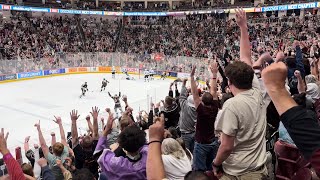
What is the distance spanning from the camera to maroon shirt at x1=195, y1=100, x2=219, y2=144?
445 cm

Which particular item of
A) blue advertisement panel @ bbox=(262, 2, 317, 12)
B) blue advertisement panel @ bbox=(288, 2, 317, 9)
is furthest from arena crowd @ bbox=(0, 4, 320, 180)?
blue advertisement panel @ bbox=(262, 2, 317, 12)

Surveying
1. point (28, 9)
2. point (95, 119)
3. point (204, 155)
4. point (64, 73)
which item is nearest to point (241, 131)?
point (204, 155)

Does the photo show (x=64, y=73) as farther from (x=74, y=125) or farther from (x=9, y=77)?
(x=74, y=125)

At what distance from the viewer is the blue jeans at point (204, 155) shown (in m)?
4.57

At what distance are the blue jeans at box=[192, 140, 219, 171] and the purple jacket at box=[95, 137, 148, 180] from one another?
5.52ft

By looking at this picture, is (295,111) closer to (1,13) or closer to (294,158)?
(294,158)

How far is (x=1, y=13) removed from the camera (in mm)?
A: 35219

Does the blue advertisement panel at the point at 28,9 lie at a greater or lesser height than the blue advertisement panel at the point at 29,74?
greater

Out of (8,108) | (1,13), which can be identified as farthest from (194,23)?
(8,108)

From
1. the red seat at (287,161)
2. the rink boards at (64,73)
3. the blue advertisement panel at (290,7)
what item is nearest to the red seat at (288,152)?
the red seat at (287,161)

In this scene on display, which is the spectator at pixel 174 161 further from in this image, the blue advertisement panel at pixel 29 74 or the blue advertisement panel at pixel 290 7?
the blue advertisement panel at pixel 290 7

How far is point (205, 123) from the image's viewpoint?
4.54 meters

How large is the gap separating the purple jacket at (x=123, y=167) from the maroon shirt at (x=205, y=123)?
1558 mm

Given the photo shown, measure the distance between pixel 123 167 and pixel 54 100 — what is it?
17413mm
